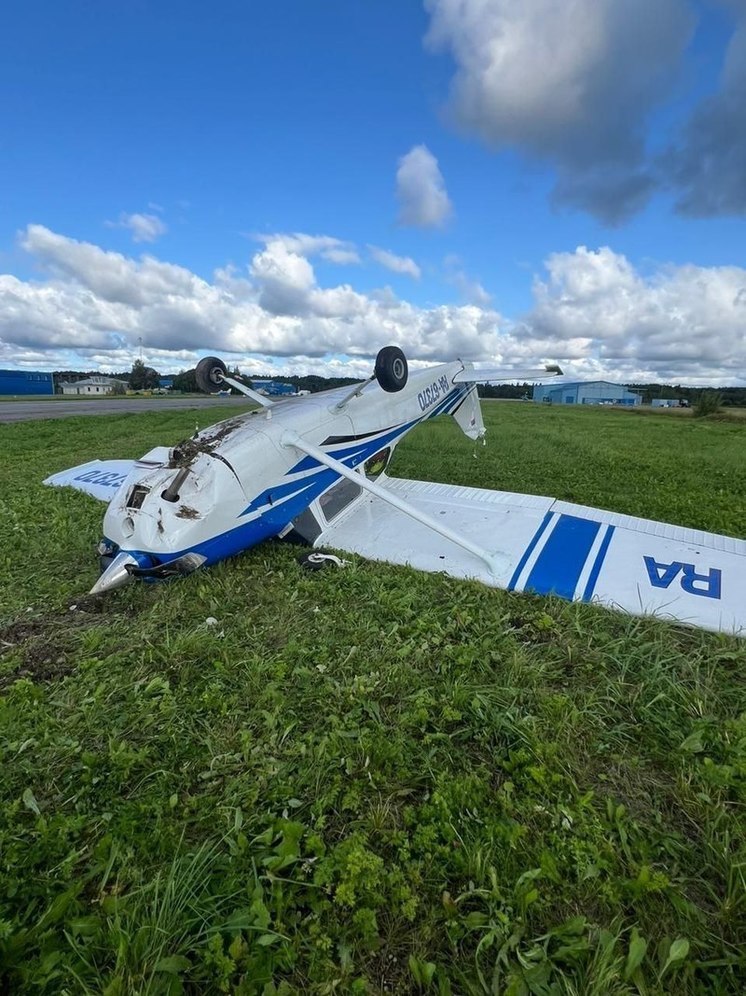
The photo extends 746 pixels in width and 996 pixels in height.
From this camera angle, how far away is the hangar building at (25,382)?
286 ft

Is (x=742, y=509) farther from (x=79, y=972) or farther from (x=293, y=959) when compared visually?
(x=79, y=972)

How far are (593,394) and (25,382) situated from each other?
12355 centimetres

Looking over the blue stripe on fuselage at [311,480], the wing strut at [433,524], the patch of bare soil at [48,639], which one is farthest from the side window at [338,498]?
the patch of bare soil at [48,639]

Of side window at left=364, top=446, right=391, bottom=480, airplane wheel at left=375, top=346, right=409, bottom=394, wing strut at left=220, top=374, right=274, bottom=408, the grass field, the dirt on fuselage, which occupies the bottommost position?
the grass field

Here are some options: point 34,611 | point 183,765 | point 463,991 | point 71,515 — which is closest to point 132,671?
point 183,765

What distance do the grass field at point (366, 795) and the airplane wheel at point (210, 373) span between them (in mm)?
3141

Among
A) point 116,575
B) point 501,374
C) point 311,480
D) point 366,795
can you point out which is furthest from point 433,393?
point 366,795

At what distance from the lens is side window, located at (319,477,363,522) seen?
20.4 feet

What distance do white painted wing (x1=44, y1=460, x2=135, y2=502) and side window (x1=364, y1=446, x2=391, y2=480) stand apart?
14.5 ft

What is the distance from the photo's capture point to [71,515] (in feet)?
23.0

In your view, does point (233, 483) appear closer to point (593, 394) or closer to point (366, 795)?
point (366, 795)

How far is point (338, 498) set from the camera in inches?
255

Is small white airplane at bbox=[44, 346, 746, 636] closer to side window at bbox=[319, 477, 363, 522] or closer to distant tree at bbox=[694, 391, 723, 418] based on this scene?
side window at bbox=[319, 477, 363, 522]

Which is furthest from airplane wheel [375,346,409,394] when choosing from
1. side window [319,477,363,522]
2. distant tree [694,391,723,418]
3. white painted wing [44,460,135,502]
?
distant tree [694,391,723,418]
